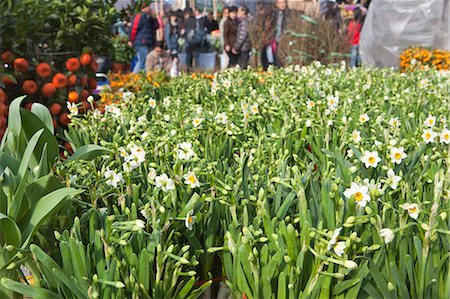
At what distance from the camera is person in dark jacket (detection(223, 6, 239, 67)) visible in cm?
944

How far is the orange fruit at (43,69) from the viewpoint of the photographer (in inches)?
113

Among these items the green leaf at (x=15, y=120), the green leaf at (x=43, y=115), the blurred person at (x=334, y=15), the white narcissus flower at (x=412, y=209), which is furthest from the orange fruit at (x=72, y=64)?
the blurred person at (x=334, y=15)

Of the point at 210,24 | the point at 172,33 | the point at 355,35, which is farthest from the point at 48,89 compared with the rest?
the point at 210,24

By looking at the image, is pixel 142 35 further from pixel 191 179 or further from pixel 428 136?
pixel 191 179

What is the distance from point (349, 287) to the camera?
38.0 inches

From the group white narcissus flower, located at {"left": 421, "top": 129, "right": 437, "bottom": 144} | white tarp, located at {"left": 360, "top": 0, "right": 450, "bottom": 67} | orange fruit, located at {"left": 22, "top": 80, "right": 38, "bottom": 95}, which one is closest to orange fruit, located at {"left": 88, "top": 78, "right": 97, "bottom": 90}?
orange fruit, located at {"left": 22, "top": 80, "right": 38, "bottom": 95}

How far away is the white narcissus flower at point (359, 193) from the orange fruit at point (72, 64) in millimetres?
2238

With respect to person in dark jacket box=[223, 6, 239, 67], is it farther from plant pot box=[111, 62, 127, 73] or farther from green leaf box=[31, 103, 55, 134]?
green leaf box=[31, 103, 55, 134]

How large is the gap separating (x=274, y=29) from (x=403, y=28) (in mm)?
1715

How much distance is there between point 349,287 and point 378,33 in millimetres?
7521

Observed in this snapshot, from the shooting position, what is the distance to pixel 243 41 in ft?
29.7

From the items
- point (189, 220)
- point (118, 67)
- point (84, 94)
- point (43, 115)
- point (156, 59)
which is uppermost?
point (43, 115)

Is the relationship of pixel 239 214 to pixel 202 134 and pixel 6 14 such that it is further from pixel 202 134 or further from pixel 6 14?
pixel 6 14

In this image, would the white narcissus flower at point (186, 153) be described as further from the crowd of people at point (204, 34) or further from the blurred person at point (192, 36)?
the blurred person at point (192, 36)
